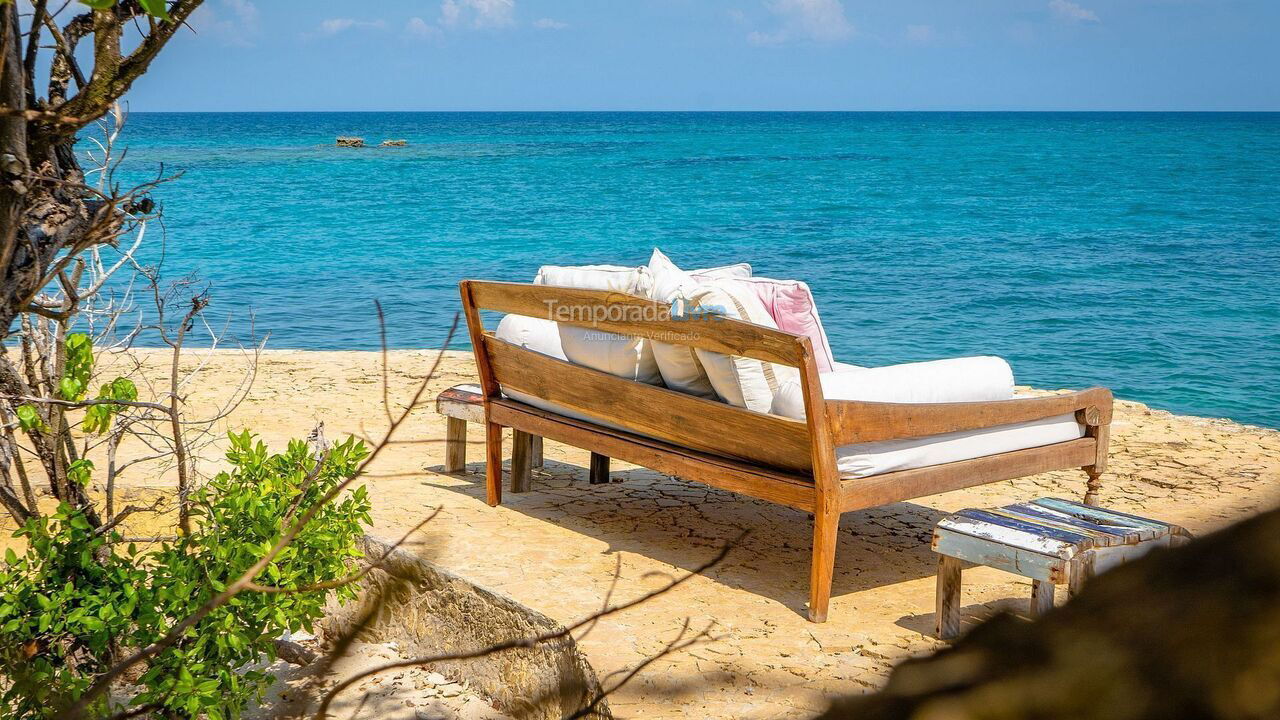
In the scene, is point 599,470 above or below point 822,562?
below

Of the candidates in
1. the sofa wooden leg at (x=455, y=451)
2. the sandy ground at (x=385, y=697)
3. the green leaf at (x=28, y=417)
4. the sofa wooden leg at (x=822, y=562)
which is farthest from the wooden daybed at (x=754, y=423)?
the green leaf at (x=28, y=417)

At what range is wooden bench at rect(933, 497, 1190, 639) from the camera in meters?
3.47

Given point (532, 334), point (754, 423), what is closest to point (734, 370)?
point (754, 423)

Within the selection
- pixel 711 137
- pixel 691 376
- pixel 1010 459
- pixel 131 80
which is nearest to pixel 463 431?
pixel 691 376

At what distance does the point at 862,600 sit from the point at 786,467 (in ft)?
2.05

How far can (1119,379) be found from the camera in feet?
36.2

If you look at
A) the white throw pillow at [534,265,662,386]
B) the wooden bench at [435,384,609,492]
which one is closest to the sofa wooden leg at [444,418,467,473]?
the wooden bench at [435,384,609,492]

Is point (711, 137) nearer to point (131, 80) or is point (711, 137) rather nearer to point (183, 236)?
point (183, 236)

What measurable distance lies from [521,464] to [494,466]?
1.05ft

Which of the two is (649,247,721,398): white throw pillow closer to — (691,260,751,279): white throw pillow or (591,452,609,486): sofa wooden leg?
(691,260,751,279): white throw pillow

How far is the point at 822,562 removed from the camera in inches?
151

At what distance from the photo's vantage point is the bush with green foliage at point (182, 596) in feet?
10.0

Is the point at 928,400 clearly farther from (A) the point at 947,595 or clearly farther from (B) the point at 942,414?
(A) the point at 947,595

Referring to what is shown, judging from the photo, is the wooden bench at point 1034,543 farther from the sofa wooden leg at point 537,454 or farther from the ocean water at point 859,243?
the ocean water at point 859,243
